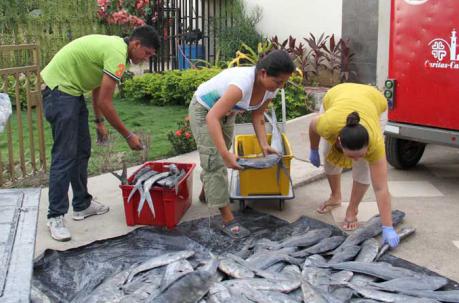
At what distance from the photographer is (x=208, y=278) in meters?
3.12

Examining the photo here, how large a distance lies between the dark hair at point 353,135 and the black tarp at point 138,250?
853mm

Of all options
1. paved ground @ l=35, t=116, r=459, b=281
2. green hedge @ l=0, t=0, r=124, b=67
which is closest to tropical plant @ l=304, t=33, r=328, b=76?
paved ground @ l=35, t=116, r=459, b=281

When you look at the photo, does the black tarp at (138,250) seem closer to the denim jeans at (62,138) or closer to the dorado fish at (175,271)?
the dorado fish at (175,271)

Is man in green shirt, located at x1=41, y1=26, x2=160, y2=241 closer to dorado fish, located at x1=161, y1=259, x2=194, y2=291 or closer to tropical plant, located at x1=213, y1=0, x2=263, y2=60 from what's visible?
dorado fish, located at x1=161, y1=259, x2=194, y2=291

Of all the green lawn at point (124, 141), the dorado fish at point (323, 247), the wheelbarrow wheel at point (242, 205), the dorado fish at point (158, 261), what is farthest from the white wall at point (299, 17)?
the dorado fish at point (158, 261)

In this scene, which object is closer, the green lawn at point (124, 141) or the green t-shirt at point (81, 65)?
the green t-shirt at point (81, 65)

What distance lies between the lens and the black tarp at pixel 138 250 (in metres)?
3.66

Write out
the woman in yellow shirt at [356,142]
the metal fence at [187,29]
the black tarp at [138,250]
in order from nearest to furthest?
the black tarp at [138,250] → the woman in yellow shirt at [356,142] → the metal fence at [187,29]

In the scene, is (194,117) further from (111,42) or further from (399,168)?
(399,168)

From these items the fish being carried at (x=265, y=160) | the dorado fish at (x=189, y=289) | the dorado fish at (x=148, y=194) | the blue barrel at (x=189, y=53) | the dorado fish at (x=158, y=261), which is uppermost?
the blue barrel at (x=189, y=53)

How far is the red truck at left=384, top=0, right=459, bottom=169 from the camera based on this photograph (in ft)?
17.4

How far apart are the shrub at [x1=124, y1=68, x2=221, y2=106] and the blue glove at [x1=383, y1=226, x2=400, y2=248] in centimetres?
615

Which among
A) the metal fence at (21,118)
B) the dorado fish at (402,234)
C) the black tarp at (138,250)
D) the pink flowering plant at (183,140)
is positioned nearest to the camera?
the black tarp at (138,250)

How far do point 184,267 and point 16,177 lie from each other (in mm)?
3172
